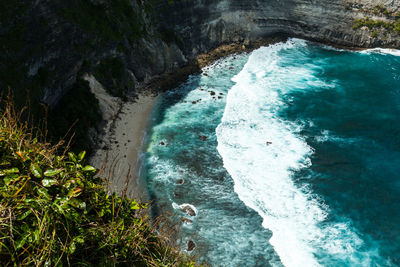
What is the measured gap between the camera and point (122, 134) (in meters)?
29.5

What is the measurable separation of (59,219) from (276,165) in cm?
2286

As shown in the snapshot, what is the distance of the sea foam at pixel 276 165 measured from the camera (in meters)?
20.2

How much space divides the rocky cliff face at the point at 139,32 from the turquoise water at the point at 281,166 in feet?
21.2

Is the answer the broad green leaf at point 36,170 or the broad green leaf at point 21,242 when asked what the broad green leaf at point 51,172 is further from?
the broad green leaf at point 21,242

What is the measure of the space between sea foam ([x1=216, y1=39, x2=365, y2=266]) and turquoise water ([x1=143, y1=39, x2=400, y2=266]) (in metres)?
0.09

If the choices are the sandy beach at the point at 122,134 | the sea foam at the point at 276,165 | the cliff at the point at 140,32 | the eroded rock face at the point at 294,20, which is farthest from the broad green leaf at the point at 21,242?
the eroded rock face at the point at 294,20

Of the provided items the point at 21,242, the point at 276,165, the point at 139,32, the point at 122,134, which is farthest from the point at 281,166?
the point at 139,32

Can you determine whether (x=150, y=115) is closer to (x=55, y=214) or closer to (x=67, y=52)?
(x=67, y=52)

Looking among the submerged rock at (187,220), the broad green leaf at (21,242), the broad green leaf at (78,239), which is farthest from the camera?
the submerged rock at (187,220)

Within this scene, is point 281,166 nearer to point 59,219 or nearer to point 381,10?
point 59,219

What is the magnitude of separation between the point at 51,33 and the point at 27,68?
463 centimetres

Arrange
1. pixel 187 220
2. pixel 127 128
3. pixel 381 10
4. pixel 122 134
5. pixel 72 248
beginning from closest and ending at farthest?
pixel 72 248, pixel 187 220, pixel 122 134, pixel 127 128, pixel 381 10

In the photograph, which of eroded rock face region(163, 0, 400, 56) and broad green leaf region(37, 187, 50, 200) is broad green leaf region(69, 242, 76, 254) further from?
eroded rock face region(163, 0, 400, 56)

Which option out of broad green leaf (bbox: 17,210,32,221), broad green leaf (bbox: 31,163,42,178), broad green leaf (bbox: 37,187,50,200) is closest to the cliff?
broad green leaf (bbox: 31,163,42,178)
